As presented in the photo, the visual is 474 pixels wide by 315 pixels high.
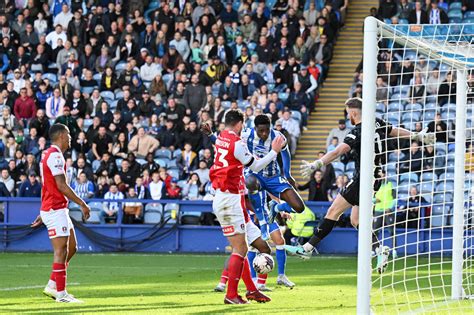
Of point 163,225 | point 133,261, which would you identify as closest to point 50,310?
point 133,261

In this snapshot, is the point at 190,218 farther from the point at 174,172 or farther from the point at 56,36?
the point at 56,36

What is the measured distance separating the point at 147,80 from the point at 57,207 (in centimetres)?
1711

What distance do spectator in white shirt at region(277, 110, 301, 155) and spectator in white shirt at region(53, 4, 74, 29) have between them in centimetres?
899

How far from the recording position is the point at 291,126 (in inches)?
1032

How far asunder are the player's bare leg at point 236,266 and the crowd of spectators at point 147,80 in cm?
1253

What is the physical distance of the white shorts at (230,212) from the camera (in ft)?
39.3

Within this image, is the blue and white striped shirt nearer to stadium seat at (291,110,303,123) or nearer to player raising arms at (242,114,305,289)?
player raising arms at (242,114,305,289)

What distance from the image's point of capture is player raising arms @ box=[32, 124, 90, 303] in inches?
494

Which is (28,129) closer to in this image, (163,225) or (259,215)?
(163,225)

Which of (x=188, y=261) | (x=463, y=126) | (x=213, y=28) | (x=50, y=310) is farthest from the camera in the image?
(x=213, y=28)

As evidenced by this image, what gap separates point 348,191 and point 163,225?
10736 mm

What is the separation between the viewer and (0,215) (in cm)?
2523

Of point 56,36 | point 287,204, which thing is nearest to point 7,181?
point 56,36

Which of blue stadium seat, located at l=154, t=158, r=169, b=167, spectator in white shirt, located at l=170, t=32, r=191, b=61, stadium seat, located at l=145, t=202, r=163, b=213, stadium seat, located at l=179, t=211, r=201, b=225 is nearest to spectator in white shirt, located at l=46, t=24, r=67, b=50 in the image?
spectator in white shirt, located at l=170, t=32, r=191, b=61
